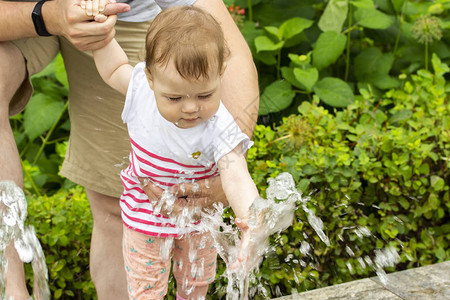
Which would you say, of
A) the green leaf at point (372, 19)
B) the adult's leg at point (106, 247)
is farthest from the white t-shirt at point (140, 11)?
the green leaf at point (372, 19)

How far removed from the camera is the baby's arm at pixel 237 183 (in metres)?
1.82

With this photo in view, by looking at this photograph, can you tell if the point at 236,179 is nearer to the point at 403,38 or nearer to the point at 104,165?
the point at 104,165

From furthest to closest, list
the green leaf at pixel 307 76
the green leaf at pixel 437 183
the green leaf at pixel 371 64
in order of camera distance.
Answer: the green leaf at pixel 371 64, the green leaf at pixel 307 76, the green leaf at pixel 437 183

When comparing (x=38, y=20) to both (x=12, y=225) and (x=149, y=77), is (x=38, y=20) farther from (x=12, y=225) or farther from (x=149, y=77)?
(x=12, y=225)

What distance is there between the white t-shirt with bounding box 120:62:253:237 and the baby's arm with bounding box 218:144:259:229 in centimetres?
3

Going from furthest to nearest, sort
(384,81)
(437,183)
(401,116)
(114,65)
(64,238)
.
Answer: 1. (384,81)
2. (401,116)
3. (437,183)
4. (64,238)
5. (114,65)

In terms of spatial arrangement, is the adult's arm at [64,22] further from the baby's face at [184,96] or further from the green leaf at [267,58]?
the green leaf at [267,58]

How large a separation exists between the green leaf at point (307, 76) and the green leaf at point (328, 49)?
0.17 meters

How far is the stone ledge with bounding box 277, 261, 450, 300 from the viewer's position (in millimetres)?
2479

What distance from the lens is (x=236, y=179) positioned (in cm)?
186

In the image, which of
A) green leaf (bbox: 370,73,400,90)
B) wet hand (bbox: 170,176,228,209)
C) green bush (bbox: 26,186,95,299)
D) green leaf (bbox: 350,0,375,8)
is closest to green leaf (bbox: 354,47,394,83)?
green leaf (bbox: 370,73,400,90)

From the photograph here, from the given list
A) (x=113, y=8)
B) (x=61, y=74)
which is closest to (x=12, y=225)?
(x=113, y=8)

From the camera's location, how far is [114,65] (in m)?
2.08

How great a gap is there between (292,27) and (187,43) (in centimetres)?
189
